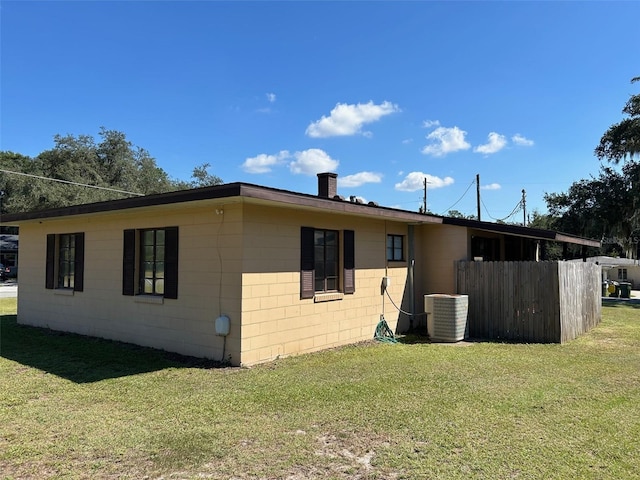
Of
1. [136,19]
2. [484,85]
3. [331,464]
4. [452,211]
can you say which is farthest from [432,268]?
[452,211]

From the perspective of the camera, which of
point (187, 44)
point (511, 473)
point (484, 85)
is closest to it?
point (511, 473)

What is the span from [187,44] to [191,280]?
7209mm

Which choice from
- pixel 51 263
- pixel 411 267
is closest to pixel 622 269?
pixel 411 267

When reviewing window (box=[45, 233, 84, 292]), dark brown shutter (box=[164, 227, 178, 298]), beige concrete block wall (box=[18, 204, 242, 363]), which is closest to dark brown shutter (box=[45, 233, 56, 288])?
window (box=[45, 233, 84, 292])

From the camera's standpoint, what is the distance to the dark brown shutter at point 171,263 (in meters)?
7.43

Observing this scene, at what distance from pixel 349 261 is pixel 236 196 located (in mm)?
3438

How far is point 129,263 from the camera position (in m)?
8.16

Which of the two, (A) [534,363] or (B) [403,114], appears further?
(B) [403,114]

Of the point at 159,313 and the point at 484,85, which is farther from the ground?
the point at 484,85

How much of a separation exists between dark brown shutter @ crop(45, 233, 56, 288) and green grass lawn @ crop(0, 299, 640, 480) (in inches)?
114

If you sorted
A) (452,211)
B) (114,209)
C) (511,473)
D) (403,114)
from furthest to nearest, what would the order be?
1. (452,211)
2. (403,114)
3. (114,209)
4. (511,473)

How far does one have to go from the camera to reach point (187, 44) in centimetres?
1127

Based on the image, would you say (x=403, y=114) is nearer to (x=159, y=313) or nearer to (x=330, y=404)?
(x=159, y=313)

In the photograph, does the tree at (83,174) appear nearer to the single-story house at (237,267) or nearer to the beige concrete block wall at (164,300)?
the single-story house at (237,267)
